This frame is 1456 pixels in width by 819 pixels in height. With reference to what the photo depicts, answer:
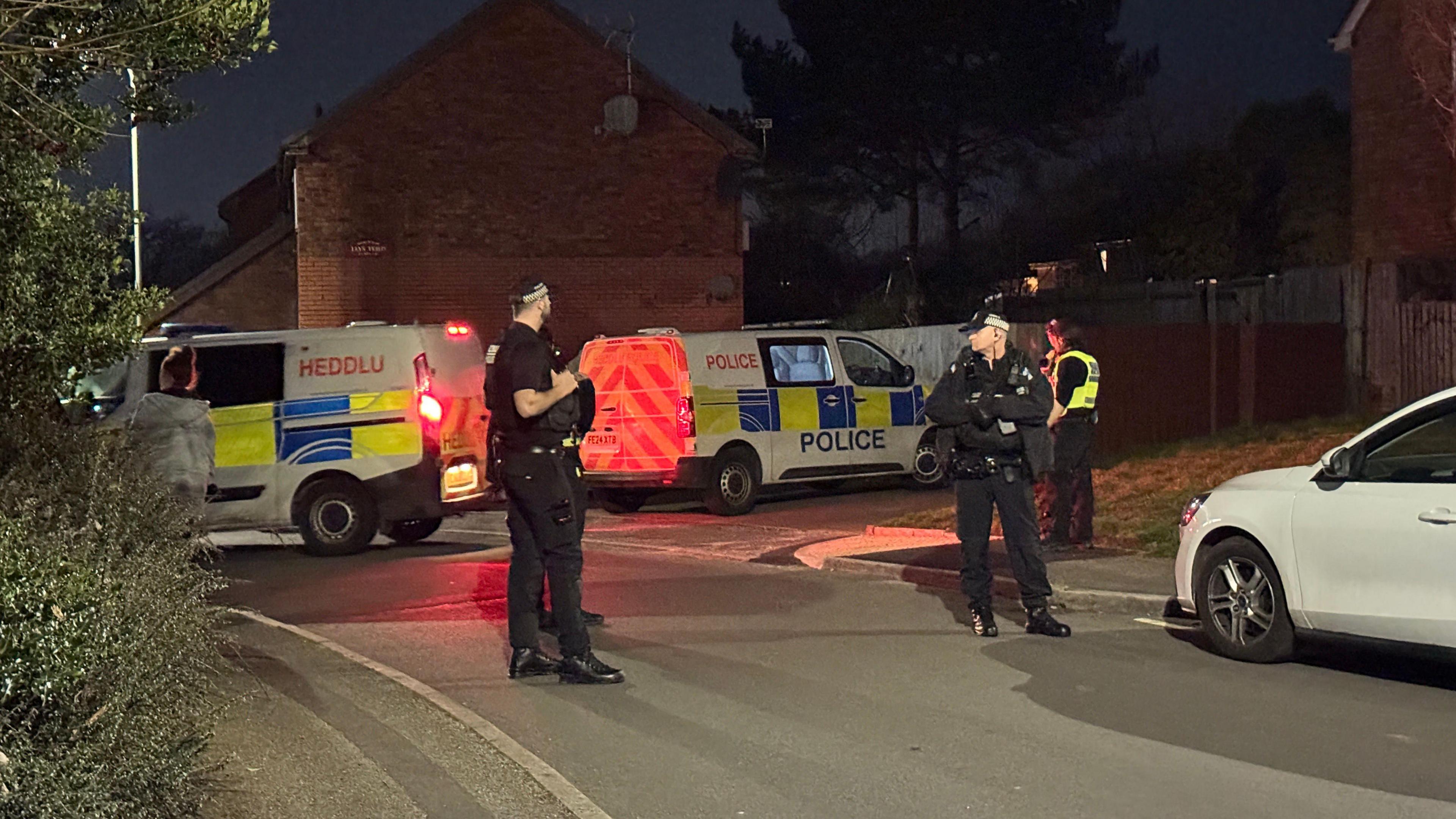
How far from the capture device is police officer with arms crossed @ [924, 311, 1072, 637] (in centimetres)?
916

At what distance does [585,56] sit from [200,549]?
70.2ft

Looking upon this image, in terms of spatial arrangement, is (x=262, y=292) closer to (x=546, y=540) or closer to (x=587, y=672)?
(x=546, y=540)

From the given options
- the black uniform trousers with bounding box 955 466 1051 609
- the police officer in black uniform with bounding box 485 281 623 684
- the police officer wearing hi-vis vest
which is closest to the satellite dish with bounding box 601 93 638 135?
the police officer wearing hi-vis vest

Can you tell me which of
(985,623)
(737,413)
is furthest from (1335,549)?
(737,413)

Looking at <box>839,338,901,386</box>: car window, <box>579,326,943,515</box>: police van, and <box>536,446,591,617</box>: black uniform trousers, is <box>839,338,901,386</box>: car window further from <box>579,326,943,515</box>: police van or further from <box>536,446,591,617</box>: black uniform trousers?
<box>536,446,591,617</box>: black uniform trousers

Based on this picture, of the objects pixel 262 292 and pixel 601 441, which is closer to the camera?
pixel 601 441

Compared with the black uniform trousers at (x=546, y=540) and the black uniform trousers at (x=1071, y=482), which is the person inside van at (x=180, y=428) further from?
the black uniform trousers at (x=1071, y=482)

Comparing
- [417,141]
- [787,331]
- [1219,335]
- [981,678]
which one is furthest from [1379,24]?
[981,678]

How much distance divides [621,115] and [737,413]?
470 inches

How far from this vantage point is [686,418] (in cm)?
1641

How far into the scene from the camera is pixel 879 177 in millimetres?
40844

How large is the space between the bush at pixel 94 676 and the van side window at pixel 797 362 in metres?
11.4

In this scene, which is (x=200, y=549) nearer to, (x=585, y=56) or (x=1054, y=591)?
(x=1054, y=591)

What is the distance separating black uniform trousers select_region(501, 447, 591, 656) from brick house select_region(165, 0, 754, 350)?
62.3ft
